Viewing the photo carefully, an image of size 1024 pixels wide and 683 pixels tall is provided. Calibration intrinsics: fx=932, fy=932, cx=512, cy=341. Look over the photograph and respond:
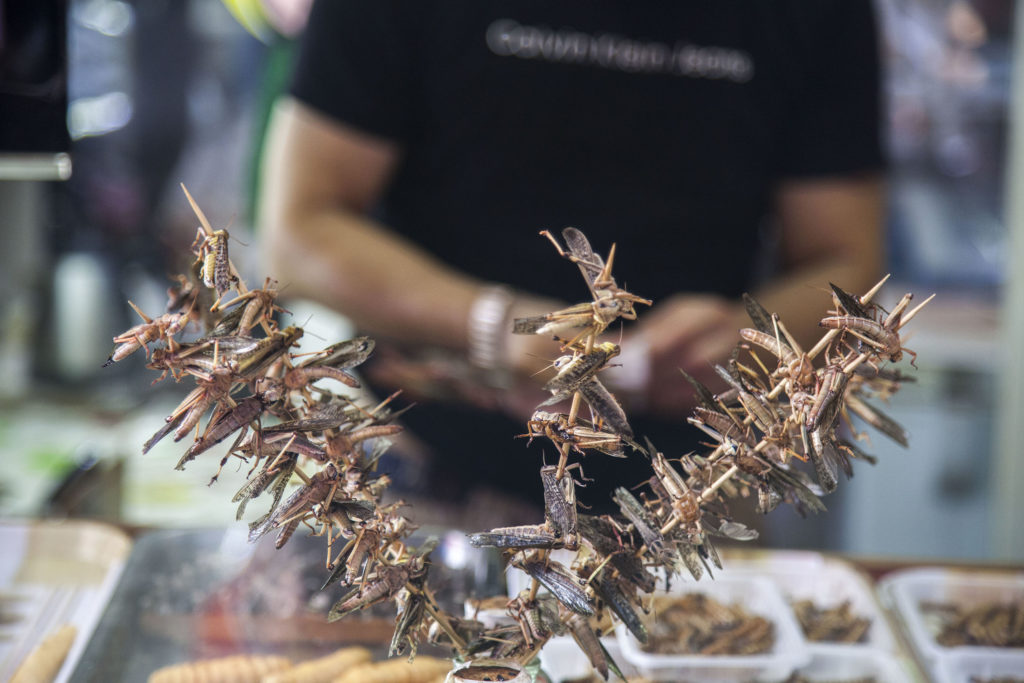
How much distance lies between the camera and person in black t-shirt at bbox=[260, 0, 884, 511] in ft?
4.55

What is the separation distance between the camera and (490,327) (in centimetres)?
129

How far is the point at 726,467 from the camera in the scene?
1.59ft

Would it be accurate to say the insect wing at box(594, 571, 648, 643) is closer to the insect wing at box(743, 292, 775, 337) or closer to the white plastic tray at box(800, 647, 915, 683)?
the insect wing at box(743, 292, 775, 337)

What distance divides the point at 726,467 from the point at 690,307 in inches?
29.8

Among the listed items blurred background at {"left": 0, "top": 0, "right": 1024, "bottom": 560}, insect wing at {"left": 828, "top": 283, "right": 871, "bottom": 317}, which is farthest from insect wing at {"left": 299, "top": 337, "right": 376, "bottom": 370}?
blurred background at {"left": 0, "top": 0, "right": 1024, "bottom": 560}

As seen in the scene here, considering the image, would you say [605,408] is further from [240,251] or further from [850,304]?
[240,251]

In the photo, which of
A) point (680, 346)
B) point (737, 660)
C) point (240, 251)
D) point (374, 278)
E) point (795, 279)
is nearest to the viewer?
point (737, 660)

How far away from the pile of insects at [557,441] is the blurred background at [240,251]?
1.12 metres

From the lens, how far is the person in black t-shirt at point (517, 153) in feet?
4.55

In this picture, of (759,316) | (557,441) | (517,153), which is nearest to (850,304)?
(759,316)

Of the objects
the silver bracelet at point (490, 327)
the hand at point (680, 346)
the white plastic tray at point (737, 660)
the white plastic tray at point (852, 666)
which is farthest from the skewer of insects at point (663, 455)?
the silver bracelet at point (490, 327)

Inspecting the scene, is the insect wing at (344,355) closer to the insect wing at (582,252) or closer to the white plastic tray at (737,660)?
the insect wing at (582,252)

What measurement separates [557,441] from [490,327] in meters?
0.84

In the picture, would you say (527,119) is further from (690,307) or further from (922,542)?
(922,542)
